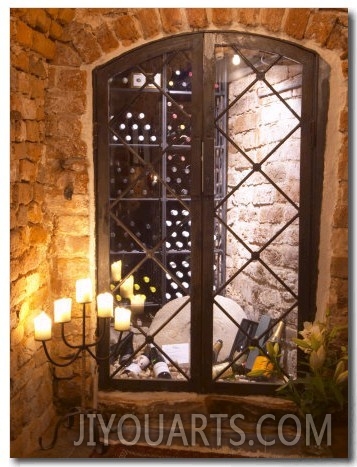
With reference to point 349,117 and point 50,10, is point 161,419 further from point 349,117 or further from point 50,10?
point 50,10

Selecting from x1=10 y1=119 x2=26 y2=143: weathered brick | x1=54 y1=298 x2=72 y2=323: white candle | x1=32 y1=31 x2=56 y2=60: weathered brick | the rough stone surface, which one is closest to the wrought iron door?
the rough stone surface

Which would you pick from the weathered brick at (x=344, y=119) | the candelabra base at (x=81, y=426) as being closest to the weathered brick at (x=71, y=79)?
the weathered brick at (x=344, y=119)

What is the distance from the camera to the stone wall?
2.61 meters

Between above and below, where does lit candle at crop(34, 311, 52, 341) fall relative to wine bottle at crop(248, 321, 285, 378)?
above

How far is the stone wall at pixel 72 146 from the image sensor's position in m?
2.61

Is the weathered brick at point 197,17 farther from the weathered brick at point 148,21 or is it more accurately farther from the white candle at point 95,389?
the white candle at point 95,389

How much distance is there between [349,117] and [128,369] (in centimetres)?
170

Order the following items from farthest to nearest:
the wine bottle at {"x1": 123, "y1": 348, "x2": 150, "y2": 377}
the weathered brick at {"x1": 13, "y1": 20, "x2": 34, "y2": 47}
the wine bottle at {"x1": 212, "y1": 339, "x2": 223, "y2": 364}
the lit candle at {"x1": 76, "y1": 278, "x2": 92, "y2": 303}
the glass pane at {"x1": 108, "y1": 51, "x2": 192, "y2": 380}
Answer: the glass pane at {"x1": 108, "y1": 51, "x2": 192, "y2": 380} < the wine bottle at {"x1": 212, "y1": 339, "x2": 223, "y2": 364} < the wine bottle at {"x1": 123, "y1": 348, "x2": 150, "y2": 377} < the lit candle at {"x1": 76, "y1": 278, "x2": 92, "y2": 303} < the weathered brick at {"x1": 13, "y1": 20, "x2": 34, "y2": 47}

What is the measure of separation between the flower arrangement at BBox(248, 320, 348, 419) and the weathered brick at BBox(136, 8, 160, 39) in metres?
1.55

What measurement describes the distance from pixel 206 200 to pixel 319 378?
3.27 ft

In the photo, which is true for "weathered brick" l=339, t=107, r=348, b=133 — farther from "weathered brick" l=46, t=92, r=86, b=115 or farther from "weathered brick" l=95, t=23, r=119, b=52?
"weathered brick" l=46, t=92, r=86, b=115

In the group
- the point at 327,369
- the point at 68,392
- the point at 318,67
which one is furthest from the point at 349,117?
the point at 68,392

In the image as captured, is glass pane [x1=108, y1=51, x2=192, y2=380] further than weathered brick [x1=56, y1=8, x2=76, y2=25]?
Yes

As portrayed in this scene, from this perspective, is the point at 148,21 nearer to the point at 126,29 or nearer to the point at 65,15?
the point at 126,29
